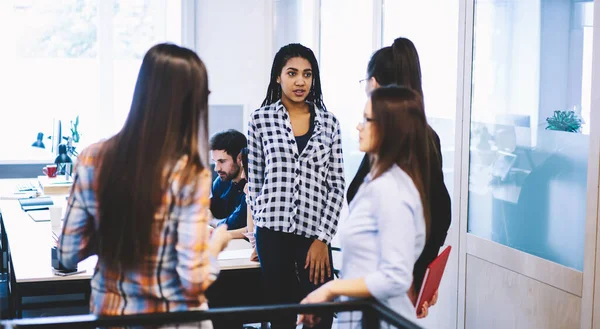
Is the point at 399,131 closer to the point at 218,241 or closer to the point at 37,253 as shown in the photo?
the point at 218,241

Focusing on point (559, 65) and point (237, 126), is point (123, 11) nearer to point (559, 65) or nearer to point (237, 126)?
point (237, 126)

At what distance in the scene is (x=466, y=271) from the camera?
10.4 ft

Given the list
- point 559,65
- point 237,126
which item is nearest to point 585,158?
point 559,65

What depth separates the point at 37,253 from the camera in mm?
3018

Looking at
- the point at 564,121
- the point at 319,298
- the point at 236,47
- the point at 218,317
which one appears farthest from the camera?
the point at 236,47

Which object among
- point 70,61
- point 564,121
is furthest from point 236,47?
point 564,121

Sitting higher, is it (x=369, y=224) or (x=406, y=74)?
(x=406, y=74)

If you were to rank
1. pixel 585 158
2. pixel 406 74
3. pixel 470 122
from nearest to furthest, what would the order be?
pixel 406 74 → pixel 585 158 → pixel 470 122

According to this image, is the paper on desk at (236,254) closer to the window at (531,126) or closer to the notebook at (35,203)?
the window at (531,126)

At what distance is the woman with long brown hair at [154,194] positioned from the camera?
4.87ft

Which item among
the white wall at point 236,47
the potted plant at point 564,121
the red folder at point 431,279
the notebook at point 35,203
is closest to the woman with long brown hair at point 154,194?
the red folder at point 431,279

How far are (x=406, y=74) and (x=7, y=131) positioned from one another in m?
4.73

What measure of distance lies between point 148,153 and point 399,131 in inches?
21.8

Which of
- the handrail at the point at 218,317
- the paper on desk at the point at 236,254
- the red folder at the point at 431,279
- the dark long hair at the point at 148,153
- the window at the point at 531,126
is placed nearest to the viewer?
the handrail at the point at 218,317
